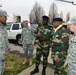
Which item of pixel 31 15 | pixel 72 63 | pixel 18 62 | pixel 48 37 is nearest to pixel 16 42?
pixel 18 62

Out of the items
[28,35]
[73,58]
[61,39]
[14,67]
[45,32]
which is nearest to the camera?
[73,58]

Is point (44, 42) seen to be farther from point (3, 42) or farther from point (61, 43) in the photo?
point (3, 42)

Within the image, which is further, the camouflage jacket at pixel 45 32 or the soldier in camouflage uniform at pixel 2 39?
the camouflage jacket at pixel 45 32

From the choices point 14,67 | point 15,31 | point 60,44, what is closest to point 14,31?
point 15,31

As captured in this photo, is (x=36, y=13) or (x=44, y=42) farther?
(x=36, y=13)

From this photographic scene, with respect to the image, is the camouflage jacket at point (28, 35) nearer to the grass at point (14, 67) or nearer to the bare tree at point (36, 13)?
the grass at point (14, 67)

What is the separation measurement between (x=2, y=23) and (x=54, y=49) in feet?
5.10

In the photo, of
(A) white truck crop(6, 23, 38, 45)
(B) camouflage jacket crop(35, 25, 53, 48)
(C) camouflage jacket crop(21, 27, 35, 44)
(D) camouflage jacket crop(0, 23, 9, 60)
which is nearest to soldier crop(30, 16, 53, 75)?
(B) camouflage jacket crop(35, 25, 53, 48)

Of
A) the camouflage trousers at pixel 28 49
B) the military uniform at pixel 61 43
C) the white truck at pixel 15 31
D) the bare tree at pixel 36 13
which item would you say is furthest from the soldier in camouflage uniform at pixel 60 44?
the bare tree at pixel 36 13

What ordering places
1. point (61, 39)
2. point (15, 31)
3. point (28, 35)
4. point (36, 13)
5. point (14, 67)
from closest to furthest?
1. point (61, 39)
2. point (28, 35)
3. point (14, 67)
4. point (15, 31)
5. point (36, 13)

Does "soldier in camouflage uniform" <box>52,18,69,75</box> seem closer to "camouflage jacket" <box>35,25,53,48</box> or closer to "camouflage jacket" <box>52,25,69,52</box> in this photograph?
"camouflage jacket" <box>52,25,69,52</box>

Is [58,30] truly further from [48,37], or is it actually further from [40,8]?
[40,8]

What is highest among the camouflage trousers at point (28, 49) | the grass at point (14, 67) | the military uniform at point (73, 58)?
the military uniform at point (73, 58)

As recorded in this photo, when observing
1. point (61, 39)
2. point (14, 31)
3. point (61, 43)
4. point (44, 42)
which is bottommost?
point (14, 31)
